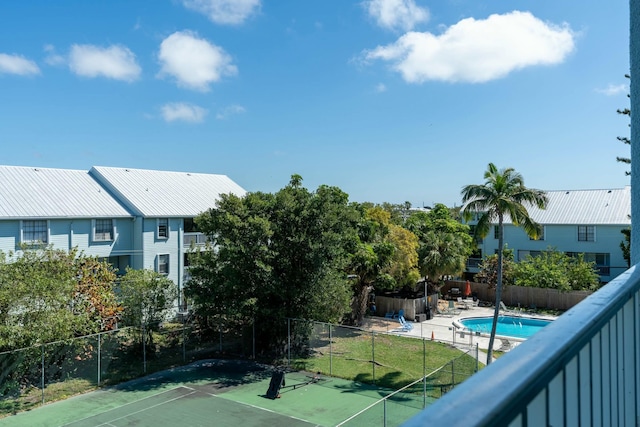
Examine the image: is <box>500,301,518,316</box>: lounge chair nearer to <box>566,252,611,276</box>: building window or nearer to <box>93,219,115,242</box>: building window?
<box>566,252,611,276</box>: building window

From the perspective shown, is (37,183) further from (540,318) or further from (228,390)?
(540,318)

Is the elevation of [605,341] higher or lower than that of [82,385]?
higher

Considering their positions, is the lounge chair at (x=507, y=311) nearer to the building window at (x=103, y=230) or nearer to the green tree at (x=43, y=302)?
the green tree at (x=43, y=302)

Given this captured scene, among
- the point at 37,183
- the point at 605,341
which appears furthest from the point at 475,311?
the point at 605,341

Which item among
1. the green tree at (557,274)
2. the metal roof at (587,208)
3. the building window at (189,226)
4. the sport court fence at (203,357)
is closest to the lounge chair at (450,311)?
the green tree at (557,274)

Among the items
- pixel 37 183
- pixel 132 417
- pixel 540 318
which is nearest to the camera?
pixel 132 417

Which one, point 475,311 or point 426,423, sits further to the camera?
point 475,311

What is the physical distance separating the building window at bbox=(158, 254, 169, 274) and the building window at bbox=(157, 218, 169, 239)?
1.13 meters

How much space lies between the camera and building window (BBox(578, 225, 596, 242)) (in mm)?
33281

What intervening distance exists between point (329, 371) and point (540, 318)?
48.5 ft

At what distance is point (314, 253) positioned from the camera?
18125mm

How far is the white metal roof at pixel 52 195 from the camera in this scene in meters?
22.5

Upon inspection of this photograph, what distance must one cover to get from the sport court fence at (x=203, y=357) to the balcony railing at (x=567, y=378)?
9.93 m

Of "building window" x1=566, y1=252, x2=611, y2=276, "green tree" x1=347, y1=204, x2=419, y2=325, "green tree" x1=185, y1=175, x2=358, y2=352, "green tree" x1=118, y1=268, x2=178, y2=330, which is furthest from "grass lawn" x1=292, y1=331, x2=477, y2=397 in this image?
"building window" x1=566, y1=252, x2=611, y2=276
